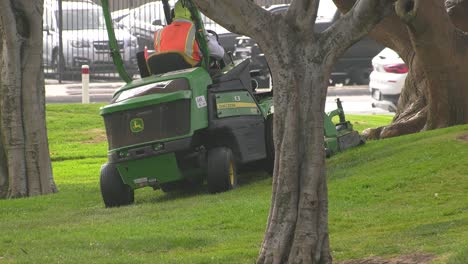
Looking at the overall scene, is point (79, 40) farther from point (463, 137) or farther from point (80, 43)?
point (463, 137)

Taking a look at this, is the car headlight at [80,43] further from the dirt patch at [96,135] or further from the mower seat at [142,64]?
the mower seat at [142,64]

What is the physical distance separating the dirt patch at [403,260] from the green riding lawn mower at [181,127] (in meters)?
4.95

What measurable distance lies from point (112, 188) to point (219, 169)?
1260 mm

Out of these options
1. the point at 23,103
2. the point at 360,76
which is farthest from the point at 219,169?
the point at 360,76

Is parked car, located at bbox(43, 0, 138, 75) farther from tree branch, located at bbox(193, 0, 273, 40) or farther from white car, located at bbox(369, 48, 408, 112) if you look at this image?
tree branch, located at bbox(193, 0, 273, 40)

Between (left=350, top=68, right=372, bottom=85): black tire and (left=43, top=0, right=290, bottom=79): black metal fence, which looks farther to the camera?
(left=43, top=0, right=290, bottom=79): black metal fence

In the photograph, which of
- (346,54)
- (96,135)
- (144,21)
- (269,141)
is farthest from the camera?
(144,21)

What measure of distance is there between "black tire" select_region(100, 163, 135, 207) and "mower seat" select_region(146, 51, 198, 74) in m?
1.38

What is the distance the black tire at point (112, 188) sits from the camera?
14969mm

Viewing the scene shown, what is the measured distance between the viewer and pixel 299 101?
9602mm

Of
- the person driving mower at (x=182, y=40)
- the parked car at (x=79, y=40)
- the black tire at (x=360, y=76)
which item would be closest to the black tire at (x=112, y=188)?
the person driving mower at (x=182, y=40)

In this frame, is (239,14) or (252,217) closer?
(239,14)

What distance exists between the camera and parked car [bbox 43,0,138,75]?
1372 inches

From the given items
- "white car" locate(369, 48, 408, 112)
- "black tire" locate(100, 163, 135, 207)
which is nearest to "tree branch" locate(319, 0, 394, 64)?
"black tire" locate(100, 163, 135, 207)
